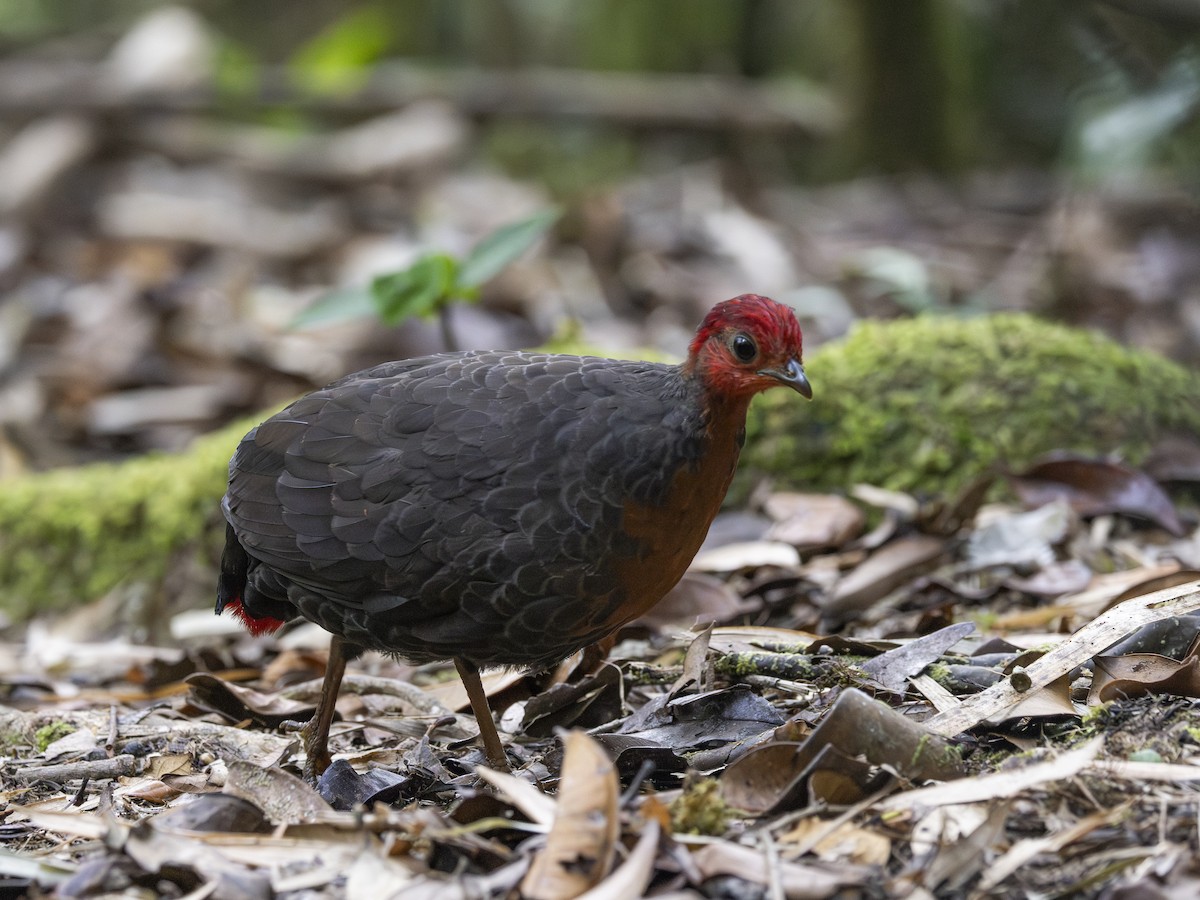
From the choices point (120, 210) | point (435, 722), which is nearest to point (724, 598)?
point (435, 722)

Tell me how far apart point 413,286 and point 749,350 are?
2.23m

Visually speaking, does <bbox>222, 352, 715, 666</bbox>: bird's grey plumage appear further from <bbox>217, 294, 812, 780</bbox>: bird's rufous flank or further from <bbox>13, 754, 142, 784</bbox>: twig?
<bbox>13, 754, 142, 784</bbox>: twig

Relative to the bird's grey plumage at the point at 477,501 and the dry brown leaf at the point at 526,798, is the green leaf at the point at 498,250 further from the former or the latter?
the dry brown leaf at the point at 526,798

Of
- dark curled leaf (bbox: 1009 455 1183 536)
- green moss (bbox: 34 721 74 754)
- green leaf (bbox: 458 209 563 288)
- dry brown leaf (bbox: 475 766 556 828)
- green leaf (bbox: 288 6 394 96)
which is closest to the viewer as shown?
dry brown leaf (bbox: 475 766 556 828)

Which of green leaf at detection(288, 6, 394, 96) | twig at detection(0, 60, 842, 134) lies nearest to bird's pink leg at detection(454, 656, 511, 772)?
twig at detection(0, 60, 842, 134)

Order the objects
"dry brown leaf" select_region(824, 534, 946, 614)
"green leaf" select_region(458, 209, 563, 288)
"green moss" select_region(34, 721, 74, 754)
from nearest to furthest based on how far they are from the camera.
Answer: "green moss" select_region(34, 721, 74, 754), "dry brown leaf" select_region(824, 534, 946, 614), "green leaf" select_region(458, 209, 563, 288)

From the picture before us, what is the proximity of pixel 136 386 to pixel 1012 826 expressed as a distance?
533 centimetres

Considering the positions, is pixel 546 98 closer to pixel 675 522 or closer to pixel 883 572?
pixel 883 572

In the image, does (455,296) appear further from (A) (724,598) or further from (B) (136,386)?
(B) (136,386)

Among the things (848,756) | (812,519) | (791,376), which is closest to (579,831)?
(848,756)

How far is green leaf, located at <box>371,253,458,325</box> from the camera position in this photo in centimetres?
503

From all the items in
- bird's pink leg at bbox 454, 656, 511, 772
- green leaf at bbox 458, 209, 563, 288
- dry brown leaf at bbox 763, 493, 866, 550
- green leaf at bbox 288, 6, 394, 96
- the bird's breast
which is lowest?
dry brown leaf at bbox 763, 493, 866, 550

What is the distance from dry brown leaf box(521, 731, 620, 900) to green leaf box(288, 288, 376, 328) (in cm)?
286

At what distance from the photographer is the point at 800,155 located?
33.9 feet
